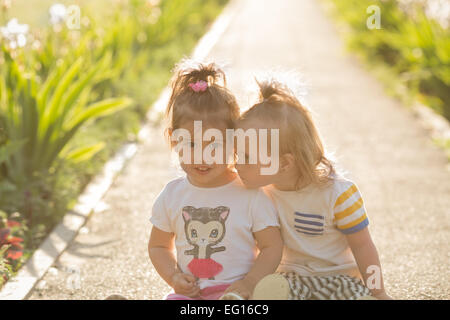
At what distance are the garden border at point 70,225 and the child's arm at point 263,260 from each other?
659 millimetres

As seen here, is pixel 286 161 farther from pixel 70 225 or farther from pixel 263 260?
pixel 70 225

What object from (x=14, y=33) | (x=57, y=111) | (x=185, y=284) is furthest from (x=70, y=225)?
(x=185, y=284)

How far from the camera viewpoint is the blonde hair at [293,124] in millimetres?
2340

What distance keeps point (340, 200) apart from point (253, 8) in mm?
13917

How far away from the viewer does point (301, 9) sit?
15711mm

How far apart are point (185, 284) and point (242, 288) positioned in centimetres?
23

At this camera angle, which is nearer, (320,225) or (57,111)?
(320,225)

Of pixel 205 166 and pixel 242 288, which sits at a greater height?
pixel 205 166

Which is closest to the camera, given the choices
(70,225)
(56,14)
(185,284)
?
(185,284)

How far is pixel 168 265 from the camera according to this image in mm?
2447

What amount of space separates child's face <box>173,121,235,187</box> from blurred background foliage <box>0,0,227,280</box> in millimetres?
1086

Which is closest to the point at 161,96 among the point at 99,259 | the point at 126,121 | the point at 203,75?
the point at 126,121

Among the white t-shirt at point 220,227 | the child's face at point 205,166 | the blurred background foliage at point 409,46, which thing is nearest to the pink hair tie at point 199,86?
the child's face at point 205,166

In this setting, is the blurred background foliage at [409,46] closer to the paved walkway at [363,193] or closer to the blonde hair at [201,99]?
the paved walkway at [363,193]
